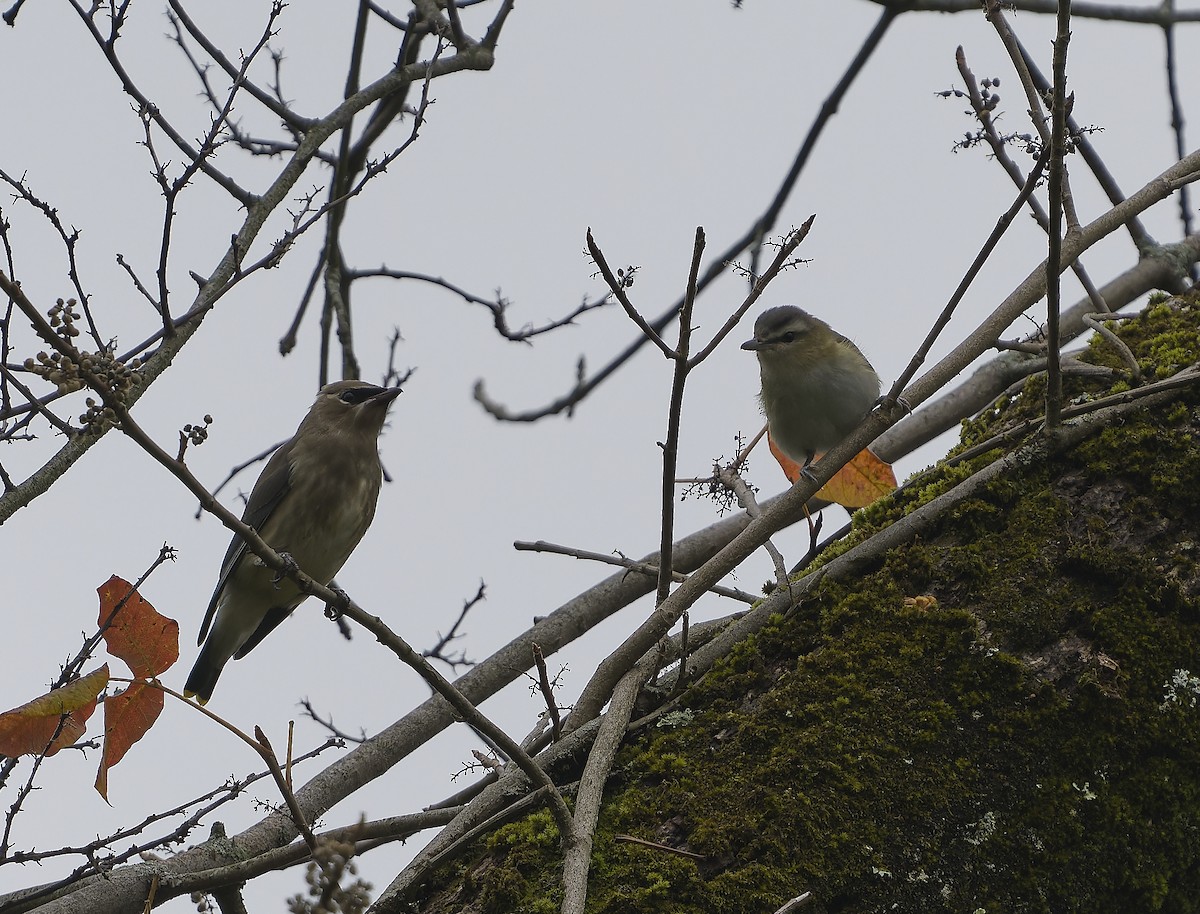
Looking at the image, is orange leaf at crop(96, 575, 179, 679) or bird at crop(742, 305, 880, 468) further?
bird at crop(742, 305, 880, 468)

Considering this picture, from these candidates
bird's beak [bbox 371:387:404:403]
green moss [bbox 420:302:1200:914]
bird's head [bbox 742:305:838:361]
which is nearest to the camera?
green moss [bbox 420:302:1200:914]

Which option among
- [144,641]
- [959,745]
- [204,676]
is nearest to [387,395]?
[204,676]

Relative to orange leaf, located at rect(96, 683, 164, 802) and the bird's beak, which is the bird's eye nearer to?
the bird's beak

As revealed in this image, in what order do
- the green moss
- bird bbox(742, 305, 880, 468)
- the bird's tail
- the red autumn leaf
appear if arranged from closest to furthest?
the green moss → the red autumn leaf → bird bbox(742, 305, 880, 468) → the bird's tail

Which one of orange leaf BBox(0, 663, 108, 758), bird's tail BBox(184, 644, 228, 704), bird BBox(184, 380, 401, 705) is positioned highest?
bird BBox(184, 380, 401, 705)

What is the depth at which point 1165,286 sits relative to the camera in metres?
5.32

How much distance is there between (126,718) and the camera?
9.63 feet

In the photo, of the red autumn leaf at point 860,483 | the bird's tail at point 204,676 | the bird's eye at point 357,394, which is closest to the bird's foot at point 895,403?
the red autumn leaf at point 860,483

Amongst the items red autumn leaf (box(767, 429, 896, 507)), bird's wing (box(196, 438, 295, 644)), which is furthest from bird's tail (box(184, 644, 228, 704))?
red autumn leaf (box(767, 429, 896, 507))

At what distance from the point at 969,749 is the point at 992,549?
0.60 m

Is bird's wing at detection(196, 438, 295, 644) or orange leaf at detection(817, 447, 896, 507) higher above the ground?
bird's wing at detection(196, 438, 295, 644)

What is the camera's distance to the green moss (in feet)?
8.14

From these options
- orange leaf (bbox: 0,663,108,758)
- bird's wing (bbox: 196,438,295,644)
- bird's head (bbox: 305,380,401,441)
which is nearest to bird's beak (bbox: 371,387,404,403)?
bird's head (bbox: 305,380,401,441)

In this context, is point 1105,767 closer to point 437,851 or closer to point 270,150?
point 437,851
